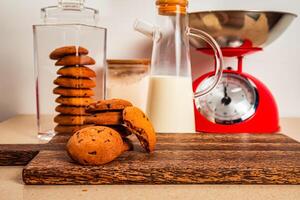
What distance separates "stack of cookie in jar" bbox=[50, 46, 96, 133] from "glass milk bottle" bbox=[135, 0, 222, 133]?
124 mm

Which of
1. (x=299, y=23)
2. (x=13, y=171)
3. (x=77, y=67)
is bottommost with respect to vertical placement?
(x=13, y=171)

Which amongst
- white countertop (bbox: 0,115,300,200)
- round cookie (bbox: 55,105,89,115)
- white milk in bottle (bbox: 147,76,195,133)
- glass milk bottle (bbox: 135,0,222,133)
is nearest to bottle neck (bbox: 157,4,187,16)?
glass milk bottle (bbox: 135,0,222,133)

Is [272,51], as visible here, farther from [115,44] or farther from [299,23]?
[115,44]

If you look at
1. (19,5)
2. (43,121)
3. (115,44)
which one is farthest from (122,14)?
(43,121)

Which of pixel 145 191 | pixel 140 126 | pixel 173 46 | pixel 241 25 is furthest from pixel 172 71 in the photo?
pixel 145 191

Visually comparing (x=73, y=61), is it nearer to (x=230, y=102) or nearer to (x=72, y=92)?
(x=72, y=92)

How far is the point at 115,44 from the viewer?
1099 mm

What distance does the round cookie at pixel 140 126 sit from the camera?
0.58 meters

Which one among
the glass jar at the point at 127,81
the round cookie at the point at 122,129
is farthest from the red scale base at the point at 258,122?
the round cookie at the point at 122,129

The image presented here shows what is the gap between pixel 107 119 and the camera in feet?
2.01

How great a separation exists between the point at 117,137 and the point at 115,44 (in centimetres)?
56

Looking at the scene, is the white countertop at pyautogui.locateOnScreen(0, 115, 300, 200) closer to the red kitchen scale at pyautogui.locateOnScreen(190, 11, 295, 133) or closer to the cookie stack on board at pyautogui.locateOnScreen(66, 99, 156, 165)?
the cookie stack on board at pyautogui.locateOnScreen(66, 99, 156, 165)

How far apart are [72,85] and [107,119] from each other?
7.4 inches

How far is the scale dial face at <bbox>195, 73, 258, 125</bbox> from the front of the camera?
841mm
